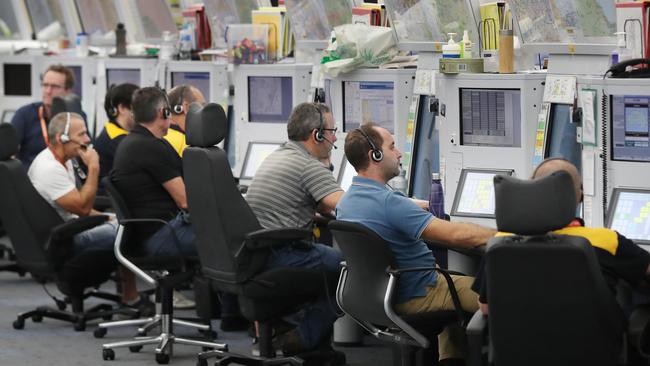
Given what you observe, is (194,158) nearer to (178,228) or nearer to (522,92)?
(178,228)

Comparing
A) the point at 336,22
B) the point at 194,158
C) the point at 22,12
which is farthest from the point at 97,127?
the point at 194,158

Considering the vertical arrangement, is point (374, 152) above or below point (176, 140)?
above

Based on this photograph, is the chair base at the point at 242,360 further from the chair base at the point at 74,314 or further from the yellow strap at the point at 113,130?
the yellow strap at the point at 113,130

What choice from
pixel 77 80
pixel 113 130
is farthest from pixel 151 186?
pixel 77 80

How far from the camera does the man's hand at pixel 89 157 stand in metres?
7.94

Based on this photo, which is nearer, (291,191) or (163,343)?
(291,191)

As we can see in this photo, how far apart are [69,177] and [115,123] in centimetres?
A: 74

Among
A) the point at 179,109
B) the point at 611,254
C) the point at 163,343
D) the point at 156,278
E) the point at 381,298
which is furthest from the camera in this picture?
the point at 179,109

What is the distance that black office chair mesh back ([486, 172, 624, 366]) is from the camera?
430 centimetres

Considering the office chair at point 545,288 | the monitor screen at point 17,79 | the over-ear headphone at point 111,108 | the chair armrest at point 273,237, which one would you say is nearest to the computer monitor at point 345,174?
the chair armrest at point 273,237

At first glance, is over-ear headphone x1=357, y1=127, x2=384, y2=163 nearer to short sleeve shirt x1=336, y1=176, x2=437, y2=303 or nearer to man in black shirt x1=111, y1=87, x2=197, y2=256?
→ short sleeve shirt x1=336, y1=176, x2=437, y2=303

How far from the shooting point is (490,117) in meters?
6.25

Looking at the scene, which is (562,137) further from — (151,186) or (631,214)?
(151,186)

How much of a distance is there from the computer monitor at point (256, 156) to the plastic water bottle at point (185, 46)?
1.33 metres
